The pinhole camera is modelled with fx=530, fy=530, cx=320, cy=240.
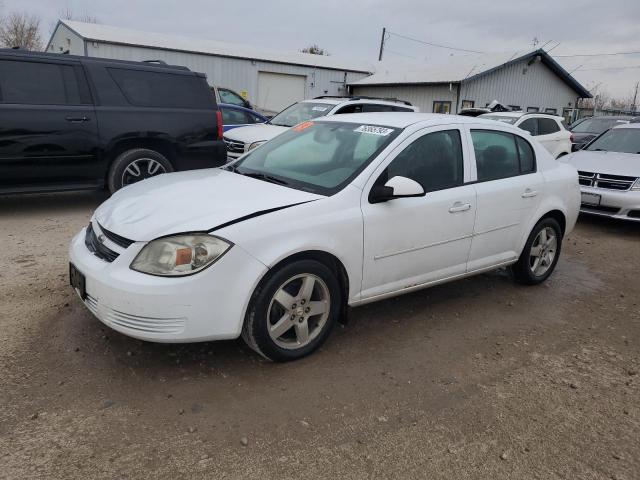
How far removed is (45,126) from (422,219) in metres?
4.86

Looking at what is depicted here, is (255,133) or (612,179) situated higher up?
(255,133)

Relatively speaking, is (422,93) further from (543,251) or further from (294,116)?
(543,251)

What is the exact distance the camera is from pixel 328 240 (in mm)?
3346

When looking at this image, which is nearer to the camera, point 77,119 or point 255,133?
point 77,119

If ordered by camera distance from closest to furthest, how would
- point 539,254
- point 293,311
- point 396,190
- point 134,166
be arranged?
1. point 293,311
2. point 396,190
3. point 539,254
4. point 134,166

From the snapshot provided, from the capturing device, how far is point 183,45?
24656 mm

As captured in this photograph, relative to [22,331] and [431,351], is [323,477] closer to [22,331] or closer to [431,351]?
[431,351]

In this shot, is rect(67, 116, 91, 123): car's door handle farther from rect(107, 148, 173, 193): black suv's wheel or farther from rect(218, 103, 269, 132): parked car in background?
rect(218, 103, 269, 132): parked car in background

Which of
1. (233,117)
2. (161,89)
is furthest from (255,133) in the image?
(233,117)

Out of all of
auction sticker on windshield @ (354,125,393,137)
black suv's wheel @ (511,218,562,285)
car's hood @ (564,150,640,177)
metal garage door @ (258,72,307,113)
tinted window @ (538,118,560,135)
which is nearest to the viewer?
auction sticker on windshield @ (354,125,393,137)

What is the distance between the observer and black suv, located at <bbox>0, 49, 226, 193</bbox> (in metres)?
6.22

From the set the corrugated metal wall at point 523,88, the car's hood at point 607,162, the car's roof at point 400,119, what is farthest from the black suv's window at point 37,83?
the corrugated metal wall at point 523,88

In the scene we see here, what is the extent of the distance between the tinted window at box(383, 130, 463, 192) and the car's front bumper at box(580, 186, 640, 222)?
470cm

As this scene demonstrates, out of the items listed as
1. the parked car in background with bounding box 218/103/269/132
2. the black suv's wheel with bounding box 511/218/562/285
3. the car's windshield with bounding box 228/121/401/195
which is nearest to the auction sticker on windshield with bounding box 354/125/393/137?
the car's windshield with bounding box 228/121/401/195
